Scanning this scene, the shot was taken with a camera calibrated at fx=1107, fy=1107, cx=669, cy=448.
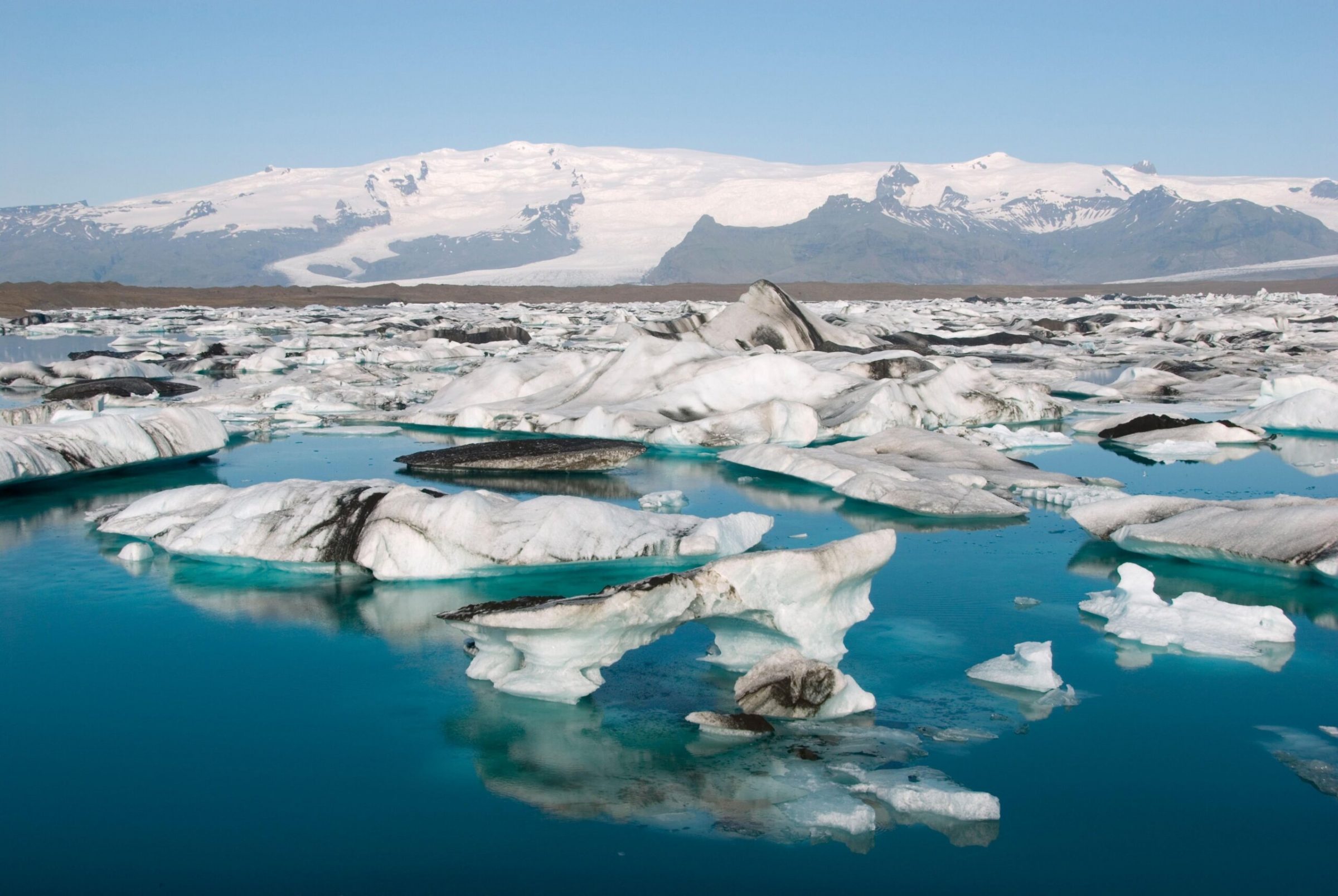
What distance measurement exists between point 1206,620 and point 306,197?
17071 centimetres

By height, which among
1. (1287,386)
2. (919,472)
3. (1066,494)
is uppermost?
(1287,386)

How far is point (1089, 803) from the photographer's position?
12.8 ft

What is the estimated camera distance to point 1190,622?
5676 mm

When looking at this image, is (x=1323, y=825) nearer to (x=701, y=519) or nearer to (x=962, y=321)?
(x=701, y=519)

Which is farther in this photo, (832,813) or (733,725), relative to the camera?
(733,725)

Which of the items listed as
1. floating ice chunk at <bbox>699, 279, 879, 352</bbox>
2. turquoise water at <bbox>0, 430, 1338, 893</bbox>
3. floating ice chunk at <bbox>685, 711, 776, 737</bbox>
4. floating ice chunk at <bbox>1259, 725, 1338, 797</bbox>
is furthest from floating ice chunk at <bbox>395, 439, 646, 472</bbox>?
floating ice chunk at <bbox>699, 279, 879, 352</bbox>

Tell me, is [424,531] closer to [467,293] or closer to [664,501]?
[664,501]

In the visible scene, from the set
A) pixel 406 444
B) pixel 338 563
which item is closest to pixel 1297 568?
pixel 338 563

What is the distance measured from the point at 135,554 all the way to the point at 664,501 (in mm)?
3649

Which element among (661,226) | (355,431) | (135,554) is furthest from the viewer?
(661,226)

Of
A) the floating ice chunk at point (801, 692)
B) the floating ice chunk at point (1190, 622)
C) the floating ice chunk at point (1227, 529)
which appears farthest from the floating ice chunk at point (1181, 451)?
the floating ice chunk at point (801, 692)

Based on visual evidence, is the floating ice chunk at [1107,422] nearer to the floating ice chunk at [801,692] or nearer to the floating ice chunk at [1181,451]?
the floating ice chunk at [1181,451]

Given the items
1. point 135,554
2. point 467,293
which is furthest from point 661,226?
point 135,554

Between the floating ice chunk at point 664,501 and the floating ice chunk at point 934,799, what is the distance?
457cm
